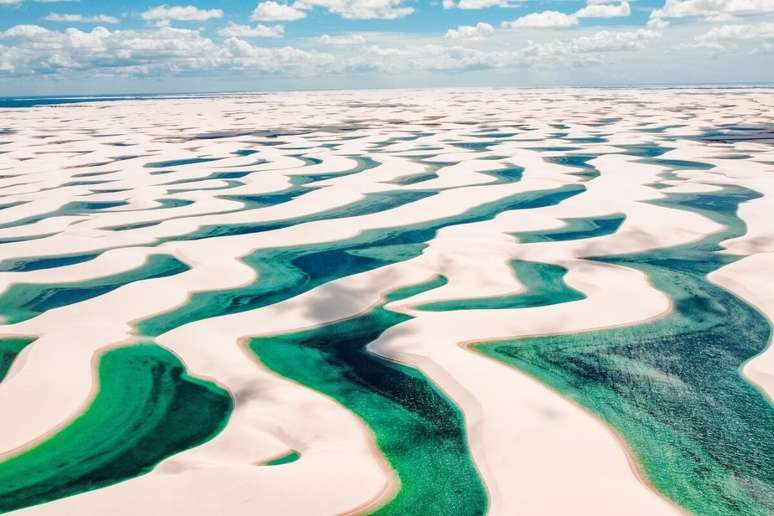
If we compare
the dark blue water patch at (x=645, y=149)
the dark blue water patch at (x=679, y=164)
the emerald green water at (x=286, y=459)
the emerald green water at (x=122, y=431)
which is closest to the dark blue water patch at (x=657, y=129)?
the dark blue water patch at (x=645, y=149)

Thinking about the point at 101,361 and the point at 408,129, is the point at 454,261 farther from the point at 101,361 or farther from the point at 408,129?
the point at 408,129

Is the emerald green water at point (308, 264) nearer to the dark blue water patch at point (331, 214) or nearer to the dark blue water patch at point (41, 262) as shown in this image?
the dark blue water patch at point (331, 214)

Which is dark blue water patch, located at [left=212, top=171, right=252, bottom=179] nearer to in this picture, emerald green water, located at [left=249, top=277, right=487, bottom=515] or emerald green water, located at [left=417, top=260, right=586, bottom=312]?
emerald green water, located at [left=417, top=260, right=586, bottom=312]

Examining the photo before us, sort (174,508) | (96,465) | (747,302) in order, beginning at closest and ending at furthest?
(174,508)
(96,465)
(747,302)

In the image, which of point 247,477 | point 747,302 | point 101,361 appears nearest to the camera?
point 247,477

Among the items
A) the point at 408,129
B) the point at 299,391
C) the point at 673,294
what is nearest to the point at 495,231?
the point at 673,294

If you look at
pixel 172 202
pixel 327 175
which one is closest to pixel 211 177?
pixel 327 175
